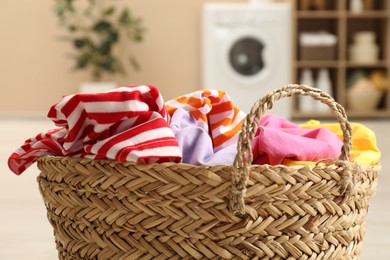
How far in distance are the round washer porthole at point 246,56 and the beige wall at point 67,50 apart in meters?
0.39

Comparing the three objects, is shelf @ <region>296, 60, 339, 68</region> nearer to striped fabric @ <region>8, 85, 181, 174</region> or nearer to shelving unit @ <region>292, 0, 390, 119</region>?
shelving unit @ <region>292, 0, 390, 119</region>

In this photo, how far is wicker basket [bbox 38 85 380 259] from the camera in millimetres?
963

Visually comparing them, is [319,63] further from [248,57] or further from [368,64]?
[248,57]

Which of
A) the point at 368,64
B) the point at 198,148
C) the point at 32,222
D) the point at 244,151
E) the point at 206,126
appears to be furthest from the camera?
the point at 368,64

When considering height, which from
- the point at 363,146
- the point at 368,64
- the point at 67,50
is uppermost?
the point at 363,146

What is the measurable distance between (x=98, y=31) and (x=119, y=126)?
164 inches

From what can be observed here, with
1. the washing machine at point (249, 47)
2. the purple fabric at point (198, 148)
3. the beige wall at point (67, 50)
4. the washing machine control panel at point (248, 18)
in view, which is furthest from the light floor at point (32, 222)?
the beige wall at point (67, 50)

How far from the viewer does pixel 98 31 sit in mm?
5105

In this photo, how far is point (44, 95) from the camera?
5.45 metres

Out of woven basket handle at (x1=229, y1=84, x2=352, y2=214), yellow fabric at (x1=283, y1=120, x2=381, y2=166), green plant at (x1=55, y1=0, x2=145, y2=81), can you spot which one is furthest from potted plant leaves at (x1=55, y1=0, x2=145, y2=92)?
woven basket handle at (x1=229, y1=84, x2=352, y2=214)

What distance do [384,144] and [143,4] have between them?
2443 mm

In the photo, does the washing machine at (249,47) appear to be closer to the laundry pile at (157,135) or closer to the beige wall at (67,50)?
the beige wall at (67,50)

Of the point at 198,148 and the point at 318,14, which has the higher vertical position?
the point at 198,148

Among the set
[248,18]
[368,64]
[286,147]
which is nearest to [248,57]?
[248,18]
